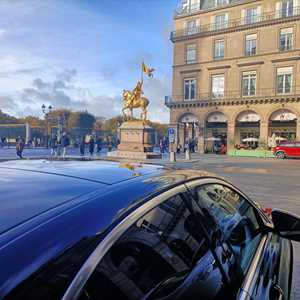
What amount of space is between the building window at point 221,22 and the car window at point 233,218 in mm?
44771

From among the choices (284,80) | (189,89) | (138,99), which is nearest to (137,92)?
(138,99)

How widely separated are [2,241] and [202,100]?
44.3 m

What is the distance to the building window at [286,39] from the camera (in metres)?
38.9

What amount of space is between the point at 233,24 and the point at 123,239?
45.5m

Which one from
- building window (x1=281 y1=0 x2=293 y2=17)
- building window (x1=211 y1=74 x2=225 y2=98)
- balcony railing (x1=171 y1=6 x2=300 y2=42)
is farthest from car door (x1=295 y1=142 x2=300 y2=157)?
building window (x1=281 y1=0 x2=293 y2=17)

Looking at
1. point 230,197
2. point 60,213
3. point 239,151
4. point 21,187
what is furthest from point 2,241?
point 239,151

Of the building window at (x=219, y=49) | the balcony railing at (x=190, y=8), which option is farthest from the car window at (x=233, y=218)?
the balcony railing at (x=190, y=8)

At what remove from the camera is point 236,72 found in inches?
1665

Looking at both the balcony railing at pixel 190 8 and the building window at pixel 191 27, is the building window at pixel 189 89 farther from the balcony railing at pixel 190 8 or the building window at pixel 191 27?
the balcony railing at pixel 190 8

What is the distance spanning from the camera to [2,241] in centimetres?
109

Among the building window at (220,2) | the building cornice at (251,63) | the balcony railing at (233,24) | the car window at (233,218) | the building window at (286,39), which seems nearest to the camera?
the car window at (233,218)

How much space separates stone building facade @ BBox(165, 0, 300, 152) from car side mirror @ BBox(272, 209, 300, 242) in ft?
126

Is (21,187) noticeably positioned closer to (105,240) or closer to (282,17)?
(105,240)

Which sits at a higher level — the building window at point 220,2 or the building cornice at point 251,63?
the building window at point 220,2
